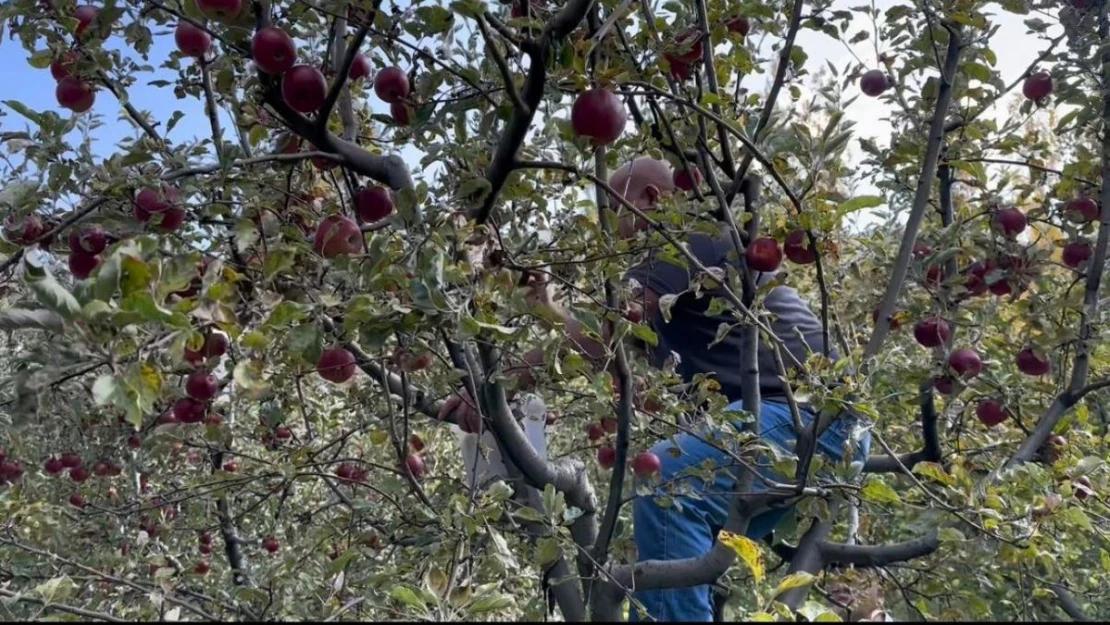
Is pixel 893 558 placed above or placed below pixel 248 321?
below

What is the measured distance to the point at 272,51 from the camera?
149 cm

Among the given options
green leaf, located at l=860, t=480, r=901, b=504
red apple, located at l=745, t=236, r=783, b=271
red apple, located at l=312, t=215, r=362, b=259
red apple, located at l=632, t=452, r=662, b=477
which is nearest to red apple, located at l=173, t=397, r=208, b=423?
red apple, located at l=312, t=215, r=362, b=259

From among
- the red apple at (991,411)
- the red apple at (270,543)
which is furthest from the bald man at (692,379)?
the red apple at (270,543)

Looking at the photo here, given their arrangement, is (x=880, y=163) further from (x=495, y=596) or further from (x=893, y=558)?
(x=495, y=596)

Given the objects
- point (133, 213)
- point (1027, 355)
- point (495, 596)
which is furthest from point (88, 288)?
point (1027, 355)

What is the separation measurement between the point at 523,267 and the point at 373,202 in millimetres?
414

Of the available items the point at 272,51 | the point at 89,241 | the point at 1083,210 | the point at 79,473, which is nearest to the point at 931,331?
the point at 1083,210

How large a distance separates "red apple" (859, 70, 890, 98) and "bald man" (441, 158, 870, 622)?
2.00ft

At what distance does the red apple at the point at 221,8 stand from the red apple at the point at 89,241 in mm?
414

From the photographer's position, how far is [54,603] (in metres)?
1.42

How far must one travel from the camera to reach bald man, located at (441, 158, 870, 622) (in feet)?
6.47

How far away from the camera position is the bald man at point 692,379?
1973 mm

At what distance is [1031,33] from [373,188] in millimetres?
1671

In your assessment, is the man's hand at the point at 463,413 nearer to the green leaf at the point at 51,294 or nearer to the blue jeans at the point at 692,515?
the blue jeans at the point at 692,515
